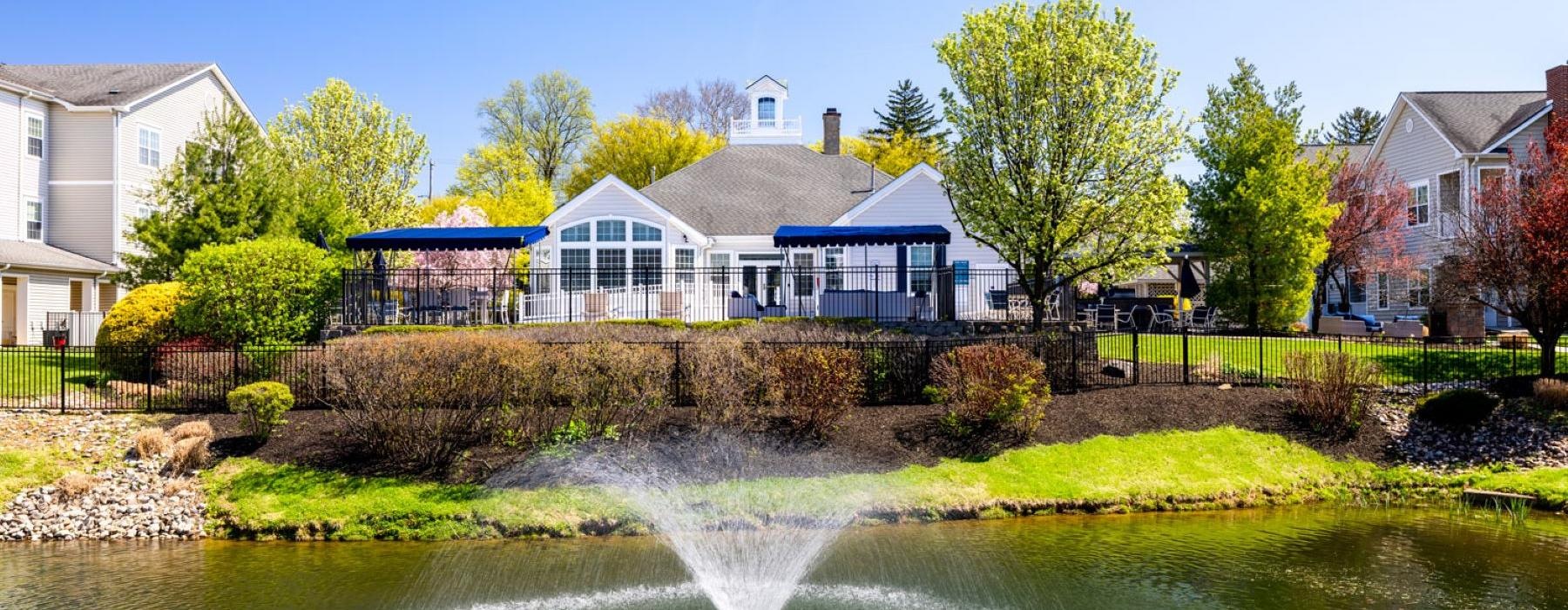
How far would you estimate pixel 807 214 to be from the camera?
32.8m

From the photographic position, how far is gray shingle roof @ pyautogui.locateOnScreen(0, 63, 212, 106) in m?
32.9

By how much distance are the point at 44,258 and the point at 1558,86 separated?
144ft

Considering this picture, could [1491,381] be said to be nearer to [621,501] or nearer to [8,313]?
[621,501]

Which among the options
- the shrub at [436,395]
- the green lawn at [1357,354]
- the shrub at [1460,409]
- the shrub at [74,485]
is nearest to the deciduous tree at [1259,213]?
the green lawn at [1357,354]

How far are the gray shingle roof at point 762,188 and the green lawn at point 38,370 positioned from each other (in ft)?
51.0

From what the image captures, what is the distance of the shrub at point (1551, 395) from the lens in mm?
16812

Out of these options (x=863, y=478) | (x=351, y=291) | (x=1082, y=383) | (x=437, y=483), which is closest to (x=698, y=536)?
(x=863, y=478)

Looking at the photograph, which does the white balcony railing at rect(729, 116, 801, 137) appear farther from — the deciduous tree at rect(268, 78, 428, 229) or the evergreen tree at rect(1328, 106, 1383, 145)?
the evergreen tree at rect(1328, 106, 1383, 145)

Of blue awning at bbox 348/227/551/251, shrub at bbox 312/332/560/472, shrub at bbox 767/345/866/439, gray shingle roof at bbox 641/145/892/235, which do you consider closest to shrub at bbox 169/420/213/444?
shrub at bbox 312/332/560/472

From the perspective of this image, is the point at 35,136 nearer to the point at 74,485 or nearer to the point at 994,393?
the point at 74,485

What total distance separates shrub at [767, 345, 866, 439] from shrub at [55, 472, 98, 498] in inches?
362

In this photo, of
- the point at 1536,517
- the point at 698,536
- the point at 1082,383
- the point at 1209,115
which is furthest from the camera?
the point at 1209,115

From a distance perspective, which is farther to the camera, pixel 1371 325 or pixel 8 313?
pixel 8 313

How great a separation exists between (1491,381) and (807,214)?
62.8 ft
